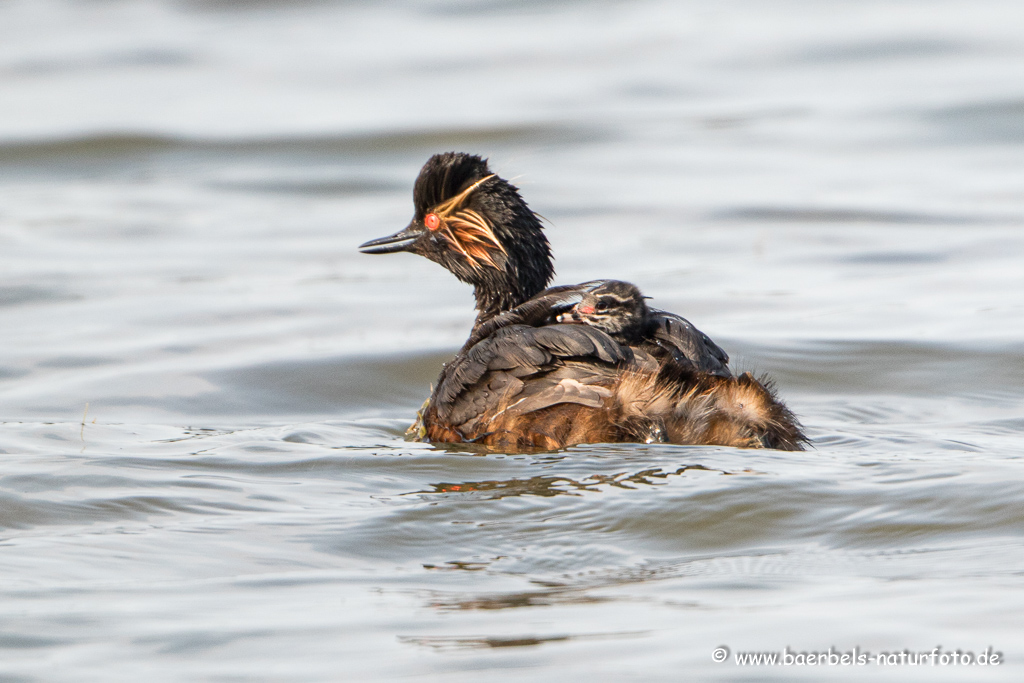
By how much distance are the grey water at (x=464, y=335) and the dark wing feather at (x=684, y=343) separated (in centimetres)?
39

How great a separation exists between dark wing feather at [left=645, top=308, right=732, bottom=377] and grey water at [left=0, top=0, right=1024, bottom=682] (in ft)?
1.29

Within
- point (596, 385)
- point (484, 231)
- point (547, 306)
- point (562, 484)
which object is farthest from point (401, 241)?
point (562, 484)

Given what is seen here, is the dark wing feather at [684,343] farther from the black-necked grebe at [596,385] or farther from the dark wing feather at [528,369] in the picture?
the dark wing feather at [528,369]

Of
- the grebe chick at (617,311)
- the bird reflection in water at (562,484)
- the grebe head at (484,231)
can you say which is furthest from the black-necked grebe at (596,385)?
the grebe head at (484,231)

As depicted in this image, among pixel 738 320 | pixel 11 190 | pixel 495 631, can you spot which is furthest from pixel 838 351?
pixel 11 190

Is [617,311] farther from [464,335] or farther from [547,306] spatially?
[464,335]

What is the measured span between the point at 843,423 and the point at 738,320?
2.31 m

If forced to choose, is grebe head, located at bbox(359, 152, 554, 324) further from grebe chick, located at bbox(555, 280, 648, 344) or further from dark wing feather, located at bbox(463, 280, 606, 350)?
grebe chick, located at bbox(555, 280, 648, 344)

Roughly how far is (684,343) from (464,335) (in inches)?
144

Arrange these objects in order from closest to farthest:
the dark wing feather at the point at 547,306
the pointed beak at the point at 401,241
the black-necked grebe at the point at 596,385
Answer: the black-necked grebe at the point at 596,385, the dark wing feather at the point at 547,306, the pointed beak at the point at 401,241

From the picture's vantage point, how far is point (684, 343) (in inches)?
219

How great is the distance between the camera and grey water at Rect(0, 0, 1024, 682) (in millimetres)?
3959

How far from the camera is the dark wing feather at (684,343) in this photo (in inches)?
218

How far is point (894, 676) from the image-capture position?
11.4ft
